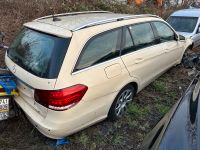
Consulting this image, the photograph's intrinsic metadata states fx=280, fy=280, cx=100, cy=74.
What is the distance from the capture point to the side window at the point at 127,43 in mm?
4344

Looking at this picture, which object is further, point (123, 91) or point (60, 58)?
point (123, 91)

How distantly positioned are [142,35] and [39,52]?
1.97 m

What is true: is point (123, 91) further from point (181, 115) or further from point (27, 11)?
point (27, 11)

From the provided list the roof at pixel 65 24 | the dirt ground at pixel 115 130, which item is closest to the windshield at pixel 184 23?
the dirt ground at pixel 115 130

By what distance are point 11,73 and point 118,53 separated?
5.21 ft

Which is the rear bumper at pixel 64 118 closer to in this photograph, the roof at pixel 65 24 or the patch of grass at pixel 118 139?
the patch of grass at pixel 118 139

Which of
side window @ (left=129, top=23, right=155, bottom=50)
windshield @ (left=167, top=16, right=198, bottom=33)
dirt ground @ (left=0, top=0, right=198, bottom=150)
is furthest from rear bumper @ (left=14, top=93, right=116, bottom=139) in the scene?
windshield @ (left=167, top=16, right=198, bottom=33)

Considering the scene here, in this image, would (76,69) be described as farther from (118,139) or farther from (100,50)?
(118,139)

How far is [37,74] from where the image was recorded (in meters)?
3.52

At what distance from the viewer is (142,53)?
185 inches

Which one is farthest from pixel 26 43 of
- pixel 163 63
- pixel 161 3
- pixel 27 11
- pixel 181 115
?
pixel 161 3

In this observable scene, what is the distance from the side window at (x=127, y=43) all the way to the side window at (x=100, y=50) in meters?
0.14

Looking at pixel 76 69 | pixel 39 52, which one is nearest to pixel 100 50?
pixel 76 69

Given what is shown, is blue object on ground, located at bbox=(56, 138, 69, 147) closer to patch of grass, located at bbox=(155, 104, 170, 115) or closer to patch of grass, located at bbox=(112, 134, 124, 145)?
patch of grass, located at bbox=(112, 134, 124, 145)
